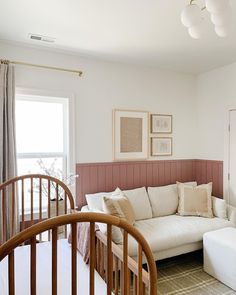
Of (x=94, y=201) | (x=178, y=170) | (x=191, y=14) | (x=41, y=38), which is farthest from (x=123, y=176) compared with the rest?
(x=191, y=14)

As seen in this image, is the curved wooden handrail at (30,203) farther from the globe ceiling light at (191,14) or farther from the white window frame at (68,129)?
the globe ceiling light at (191,14)

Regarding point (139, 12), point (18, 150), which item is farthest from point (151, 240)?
point (139, 12)

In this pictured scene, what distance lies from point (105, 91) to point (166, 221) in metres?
1.93

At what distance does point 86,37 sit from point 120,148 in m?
1.53

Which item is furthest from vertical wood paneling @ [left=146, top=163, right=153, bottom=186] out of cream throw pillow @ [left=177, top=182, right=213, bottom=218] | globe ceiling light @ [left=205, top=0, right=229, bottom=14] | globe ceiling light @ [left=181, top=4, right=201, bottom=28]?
globe ceiling light @ [left=205, top=0, right=229, bottom=14]

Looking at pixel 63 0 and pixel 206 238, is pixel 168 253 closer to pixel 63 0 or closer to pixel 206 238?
pixel 206 238

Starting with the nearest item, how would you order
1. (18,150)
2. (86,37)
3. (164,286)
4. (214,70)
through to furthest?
(164,286), (86,37), (18,150), (214,70)

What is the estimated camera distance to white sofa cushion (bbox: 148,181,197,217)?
3289mm

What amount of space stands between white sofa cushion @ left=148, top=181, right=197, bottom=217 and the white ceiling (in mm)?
1856

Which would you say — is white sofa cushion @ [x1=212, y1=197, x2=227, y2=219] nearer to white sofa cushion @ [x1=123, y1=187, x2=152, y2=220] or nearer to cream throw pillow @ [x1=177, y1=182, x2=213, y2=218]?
cream throw pillow @ [x1=177, y1=182, x2=213, y2=218]

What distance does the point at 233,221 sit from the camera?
3.12 m

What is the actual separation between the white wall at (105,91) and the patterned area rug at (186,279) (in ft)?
5.13

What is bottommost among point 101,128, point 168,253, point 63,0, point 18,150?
point 168,253

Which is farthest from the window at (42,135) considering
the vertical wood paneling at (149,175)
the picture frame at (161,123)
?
the picture frame at (161,123)
